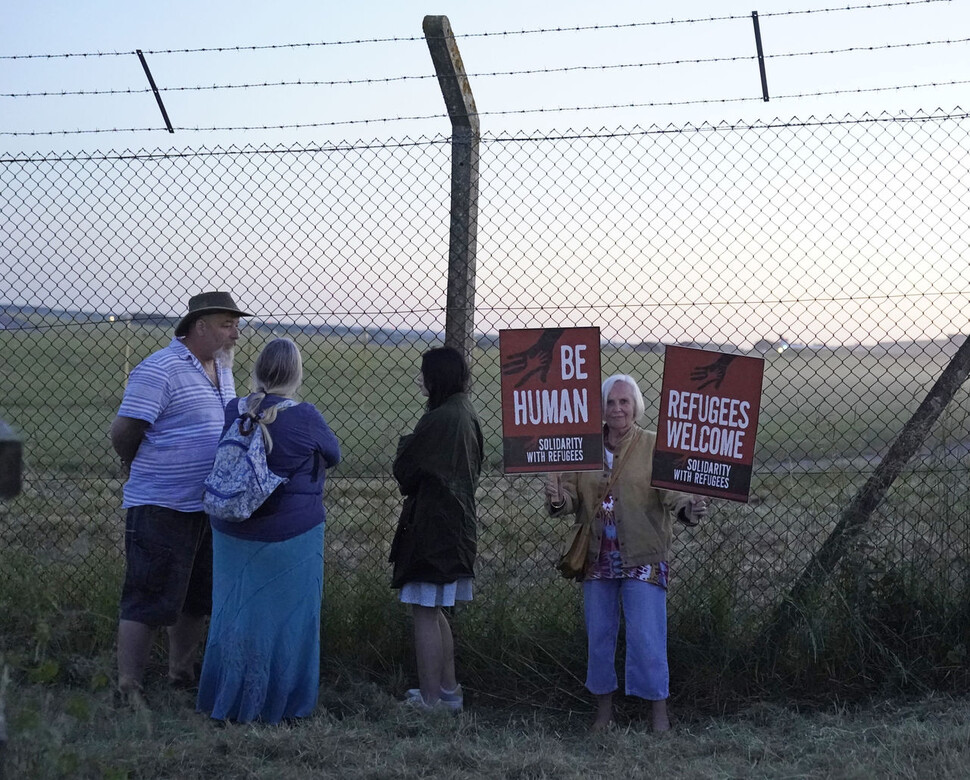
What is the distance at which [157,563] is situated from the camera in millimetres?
4488

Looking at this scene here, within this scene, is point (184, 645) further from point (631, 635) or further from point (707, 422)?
point (707, 422)

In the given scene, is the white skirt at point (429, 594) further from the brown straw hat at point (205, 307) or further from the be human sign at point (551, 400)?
the brown straw hat at point (205, 307)

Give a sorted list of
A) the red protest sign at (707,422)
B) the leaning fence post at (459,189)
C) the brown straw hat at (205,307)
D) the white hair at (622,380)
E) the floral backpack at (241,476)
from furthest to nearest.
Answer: the leaning fence post at (459,189) → the brown straw hat at (205,307) → the white hair at (622,380) → the red protest sign at (707,422) → the floral backpack at (241,476)

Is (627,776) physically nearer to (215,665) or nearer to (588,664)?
(588,664)

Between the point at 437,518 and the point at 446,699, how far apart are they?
76 centimetres

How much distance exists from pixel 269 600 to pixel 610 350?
183 centimetres

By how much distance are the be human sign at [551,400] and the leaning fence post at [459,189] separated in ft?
1.40

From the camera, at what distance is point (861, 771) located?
12.0ft

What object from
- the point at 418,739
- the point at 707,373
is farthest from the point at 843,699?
the point at 418,739

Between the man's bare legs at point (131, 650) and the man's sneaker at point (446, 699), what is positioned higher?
the man's bare legs at point (131, 650)

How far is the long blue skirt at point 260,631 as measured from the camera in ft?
14.0

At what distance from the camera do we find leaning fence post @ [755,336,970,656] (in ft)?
14.6

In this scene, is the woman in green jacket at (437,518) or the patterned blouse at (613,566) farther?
the woman in green jacket at (437,518)

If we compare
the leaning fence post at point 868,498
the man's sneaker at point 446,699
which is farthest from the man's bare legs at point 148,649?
the leaning fence post at point 868,498
